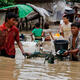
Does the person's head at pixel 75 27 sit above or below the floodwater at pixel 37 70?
above

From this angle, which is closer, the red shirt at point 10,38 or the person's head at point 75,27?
the red shirt at point 10,38

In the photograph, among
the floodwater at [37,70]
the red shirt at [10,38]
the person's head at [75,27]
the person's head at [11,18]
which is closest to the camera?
the floodwater at [37,70]

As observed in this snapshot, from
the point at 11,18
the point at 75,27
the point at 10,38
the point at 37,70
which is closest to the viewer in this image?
the point at 37,70

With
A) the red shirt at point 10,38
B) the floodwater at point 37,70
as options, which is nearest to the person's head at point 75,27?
the floodwater at point 37,70

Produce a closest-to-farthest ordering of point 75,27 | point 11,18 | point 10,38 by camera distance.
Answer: point 11,18 < point 10,38 < point 75,27

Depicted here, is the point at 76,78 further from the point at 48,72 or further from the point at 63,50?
the point at 63,50

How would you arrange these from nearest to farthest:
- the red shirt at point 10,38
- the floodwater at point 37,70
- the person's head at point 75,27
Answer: the floodwater at point 37,70, the red shirt at point 10,38, the person's head at point 75,27

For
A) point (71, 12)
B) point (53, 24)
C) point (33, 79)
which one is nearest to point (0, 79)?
point (33, 79)

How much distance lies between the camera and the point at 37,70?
22.5ft

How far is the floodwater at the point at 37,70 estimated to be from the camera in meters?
6.16

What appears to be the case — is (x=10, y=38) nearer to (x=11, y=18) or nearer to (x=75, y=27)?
(x=11, y=18)

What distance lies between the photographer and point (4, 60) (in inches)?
310

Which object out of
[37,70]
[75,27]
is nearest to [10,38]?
[37,70]

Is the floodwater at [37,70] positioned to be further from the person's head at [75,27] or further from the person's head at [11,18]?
the person's head at [11,18]
